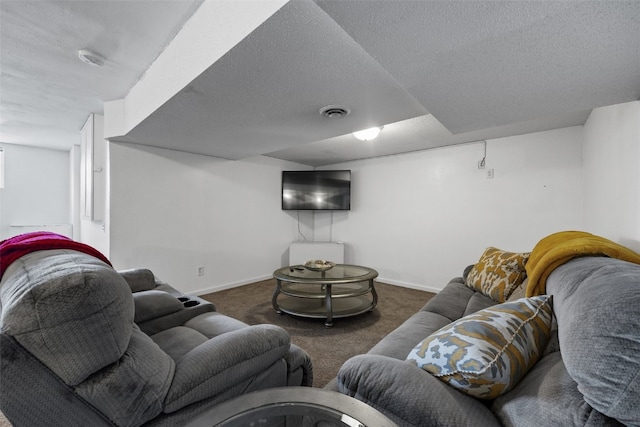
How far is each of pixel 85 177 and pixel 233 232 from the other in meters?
2.02

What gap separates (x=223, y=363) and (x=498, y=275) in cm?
195

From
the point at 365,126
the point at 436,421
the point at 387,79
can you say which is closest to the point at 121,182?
the point at 365,126

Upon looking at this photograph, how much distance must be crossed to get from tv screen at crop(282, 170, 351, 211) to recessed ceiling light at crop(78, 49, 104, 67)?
9.60 feet

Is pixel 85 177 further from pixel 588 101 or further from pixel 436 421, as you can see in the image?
pixel 588 101

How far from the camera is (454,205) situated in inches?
143

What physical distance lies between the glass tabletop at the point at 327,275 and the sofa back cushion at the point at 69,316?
1810mm

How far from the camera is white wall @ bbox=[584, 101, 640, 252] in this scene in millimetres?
1431

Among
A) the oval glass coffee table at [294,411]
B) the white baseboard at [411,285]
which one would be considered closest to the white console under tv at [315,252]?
the white baseboard at [411,285]

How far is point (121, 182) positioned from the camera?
2912 mm

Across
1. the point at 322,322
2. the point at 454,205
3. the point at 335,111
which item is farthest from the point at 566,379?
the point at 454,205

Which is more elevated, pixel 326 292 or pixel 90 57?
pixel 90 57

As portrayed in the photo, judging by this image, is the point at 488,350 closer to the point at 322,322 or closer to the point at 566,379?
the point at 566,379

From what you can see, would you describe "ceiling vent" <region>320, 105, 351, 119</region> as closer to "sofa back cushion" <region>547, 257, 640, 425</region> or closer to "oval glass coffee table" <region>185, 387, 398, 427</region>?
"sofa back cushion" <region>547, 257, 640, 425</region>

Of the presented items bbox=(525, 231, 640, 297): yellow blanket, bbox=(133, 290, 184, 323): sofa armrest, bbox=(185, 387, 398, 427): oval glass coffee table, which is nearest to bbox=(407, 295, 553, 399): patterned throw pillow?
bbox=(185, 387, 398, 427): oval glass coffee table
